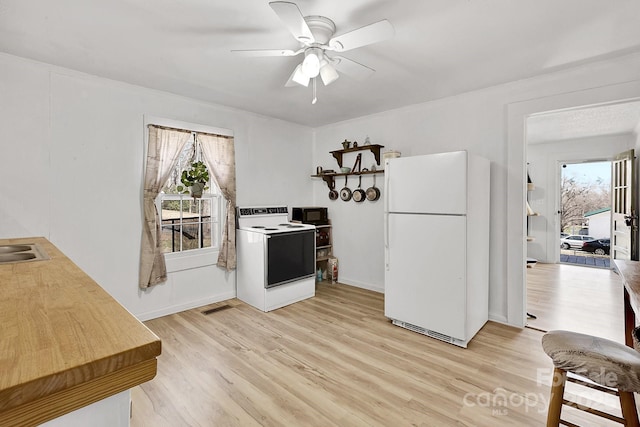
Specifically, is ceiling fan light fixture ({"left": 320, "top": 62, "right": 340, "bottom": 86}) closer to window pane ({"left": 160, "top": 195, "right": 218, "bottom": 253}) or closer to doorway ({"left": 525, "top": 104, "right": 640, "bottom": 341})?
window pane ({"left": 160, "top": 195, "right": 218, "bottom": 253})

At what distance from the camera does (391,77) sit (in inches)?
114

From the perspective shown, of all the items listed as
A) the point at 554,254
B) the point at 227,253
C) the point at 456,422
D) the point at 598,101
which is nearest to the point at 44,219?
the point at 227,253

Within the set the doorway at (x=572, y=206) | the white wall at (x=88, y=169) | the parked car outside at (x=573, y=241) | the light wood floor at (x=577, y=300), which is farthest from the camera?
the parked car outside at (x=573, y=241)

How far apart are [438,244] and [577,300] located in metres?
2.51

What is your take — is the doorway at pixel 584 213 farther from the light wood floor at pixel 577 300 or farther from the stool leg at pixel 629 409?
the stool leg at pixel 629 409

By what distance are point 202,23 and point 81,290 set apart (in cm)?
182

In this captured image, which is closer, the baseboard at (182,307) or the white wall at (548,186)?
the baseboard at (182,307)

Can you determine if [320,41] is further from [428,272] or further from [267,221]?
[267,221]

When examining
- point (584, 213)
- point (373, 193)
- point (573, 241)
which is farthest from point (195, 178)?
point (584, 213)

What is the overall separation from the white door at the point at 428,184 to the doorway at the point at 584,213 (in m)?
5.03

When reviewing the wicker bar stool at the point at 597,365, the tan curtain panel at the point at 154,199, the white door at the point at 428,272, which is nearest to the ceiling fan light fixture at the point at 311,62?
the white door at the point at 428,272

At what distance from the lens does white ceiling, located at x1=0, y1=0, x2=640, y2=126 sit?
183cm

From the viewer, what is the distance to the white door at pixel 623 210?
4320 mm

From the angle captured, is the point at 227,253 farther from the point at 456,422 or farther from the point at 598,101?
the point at 598,101
